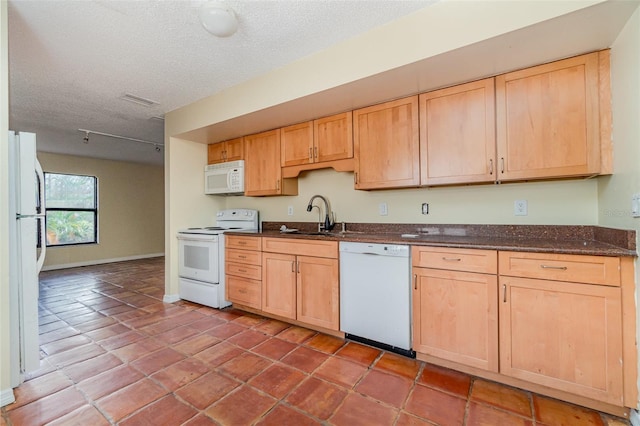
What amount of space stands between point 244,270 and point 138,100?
214 centimetres

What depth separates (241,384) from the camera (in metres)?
1.81

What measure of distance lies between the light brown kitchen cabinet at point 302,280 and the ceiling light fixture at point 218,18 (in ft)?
5.45

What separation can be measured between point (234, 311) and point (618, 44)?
3.64m

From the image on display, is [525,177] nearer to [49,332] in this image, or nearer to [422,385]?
[422,385]

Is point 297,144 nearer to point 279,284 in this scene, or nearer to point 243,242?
point 243,242

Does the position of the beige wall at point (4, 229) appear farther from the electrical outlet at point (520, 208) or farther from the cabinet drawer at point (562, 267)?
the electrical outlet at point (520, 208)

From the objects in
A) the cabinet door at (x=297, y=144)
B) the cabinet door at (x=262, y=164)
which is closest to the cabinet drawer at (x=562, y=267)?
the cabinet door at (x=297, y=144)

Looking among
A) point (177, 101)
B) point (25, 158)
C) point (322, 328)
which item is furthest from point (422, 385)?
point (177, 101)

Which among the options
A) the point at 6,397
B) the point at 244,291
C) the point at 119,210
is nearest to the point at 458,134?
the point at 244,291

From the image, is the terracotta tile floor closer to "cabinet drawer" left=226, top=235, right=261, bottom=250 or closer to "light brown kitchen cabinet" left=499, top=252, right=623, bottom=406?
"light brown kitchen cabinet" left=499, top=252, right=623, bottom=406

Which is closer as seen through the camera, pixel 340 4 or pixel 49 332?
pixel 340 4

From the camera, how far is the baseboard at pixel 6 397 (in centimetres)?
162

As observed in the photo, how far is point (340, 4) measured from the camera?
169 cm

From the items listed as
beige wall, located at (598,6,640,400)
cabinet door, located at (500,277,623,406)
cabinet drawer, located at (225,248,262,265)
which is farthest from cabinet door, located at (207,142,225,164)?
beige wall, located at (598,6,640,400)
